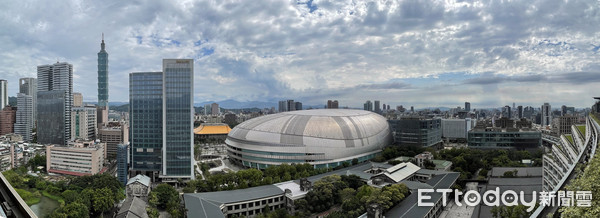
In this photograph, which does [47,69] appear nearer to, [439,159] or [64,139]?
[64,139]

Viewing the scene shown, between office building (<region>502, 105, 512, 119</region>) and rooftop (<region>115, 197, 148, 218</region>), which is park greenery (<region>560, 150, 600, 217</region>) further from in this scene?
office building (<region>502, 105, 512, 119</region>)

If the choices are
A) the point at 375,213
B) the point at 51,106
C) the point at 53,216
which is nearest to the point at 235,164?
the point at 53,216

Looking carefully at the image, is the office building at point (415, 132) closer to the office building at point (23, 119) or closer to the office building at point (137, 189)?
the office building at point (137, 189)

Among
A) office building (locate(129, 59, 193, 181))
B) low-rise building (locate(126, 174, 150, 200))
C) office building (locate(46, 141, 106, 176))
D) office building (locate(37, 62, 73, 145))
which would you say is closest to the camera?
low-rise building (locate(126, 174, 150, 200))

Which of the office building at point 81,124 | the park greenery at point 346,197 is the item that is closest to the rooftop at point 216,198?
the park greenery at point 346,197

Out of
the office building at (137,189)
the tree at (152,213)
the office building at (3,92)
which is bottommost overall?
the tree at (152,213)

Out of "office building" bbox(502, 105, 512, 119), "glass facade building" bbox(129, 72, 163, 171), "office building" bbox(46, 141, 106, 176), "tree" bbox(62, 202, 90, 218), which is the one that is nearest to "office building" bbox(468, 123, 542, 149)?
"glass facade building" bbox(129, 72, 163, 171)
